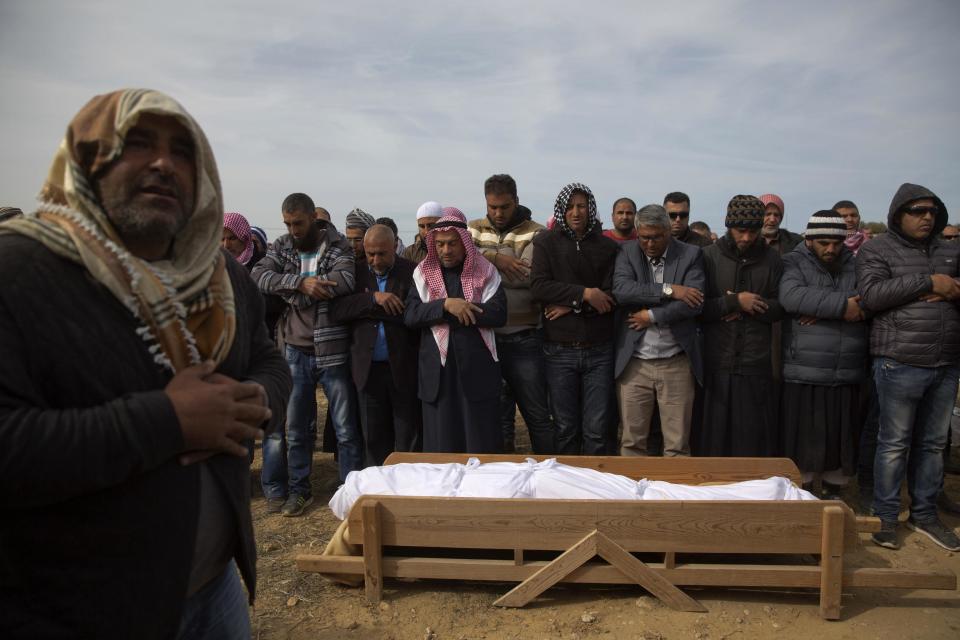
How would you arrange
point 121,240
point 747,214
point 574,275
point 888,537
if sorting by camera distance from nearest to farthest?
point 121,240, point 888,537, point 747,214, point 574,275

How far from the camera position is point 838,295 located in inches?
171

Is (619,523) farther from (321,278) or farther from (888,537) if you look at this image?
(321,278)

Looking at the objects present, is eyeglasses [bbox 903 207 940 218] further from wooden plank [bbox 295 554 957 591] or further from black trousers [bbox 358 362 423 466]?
black trousers [bbox 358 362 423 466]

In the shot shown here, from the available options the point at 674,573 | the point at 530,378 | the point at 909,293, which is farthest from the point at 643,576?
the point at 909,293

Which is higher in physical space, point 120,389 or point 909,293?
point 120,389

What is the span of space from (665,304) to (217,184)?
3541 mm

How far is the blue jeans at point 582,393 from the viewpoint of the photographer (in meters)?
4.80

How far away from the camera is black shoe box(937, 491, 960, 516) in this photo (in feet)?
15.5

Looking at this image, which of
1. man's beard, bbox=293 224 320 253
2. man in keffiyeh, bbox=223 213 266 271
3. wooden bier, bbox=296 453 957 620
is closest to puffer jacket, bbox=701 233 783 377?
wooden bier, bbox=296 453 957 620

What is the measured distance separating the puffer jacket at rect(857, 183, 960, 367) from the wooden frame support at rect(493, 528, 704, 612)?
2283mm

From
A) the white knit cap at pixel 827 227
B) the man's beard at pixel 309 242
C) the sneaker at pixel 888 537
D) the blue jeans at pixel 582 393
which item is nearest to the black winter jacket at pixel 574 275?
the blue jeans at pixel 582 393

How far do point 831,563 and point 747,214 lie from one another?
8.13 feet

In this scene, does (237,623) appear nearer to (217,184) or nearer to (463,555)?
(217,184)

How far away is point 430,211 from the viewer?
253 inches
